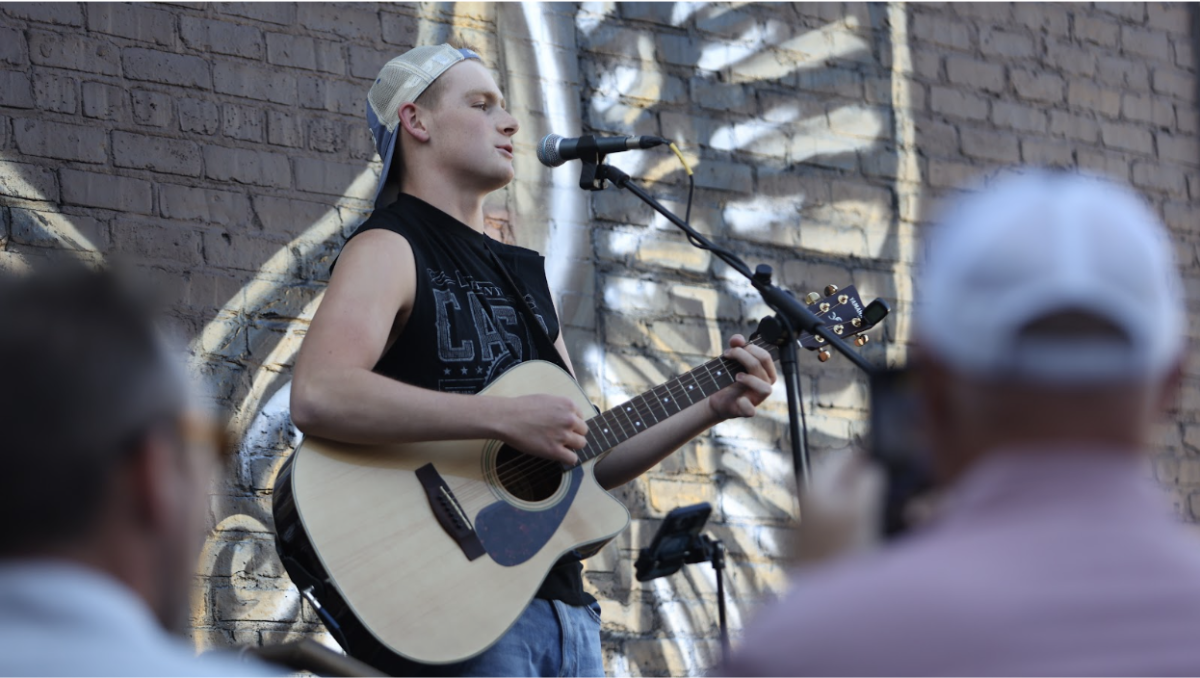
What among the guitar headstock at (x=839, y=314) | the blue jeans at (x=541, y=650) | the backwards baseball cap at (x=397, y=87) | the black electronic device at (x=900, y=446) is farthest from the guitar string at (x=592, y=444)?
the black electronic device at (x=900, y=446)

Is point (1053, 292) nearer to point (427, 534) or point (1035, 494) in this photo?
point (1035, 494)

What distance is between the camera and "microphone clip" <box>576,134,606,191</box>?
2.97m

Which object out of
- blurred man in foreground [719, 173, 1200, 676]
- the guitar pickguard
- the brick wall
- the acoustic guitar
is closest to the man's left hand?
the acoustic guitar

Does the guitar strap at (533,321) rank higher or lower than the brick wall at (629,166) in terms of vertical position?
lower

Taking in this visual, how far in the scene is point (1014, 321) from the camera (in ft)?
3.26

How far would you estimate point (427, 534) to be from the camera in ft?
8.43

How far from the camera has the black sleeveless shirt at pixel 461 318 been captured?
271cm

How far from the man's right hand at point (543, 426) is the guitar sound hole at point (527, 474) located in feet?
0.23

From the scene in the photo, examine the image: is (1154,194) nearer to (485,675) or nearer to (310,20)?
(310,20)

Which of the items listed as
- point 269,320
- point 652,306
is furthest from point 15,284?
point 652,306

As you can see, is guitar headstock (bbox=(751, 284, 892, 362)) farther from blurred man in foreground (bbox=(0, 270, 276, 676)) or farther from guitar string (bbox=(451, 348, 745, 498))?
blurred man in foreground (bbox=(0, 270, 276, 676))

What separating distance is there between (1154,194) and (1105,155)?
26 cm

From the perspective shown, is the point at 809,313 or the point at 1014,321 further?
the point at 809,313

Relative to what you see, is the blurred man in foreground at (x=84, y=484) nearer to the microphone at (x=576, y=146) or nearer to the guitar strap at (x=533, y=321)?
the guitar strap at (x=533, y=321)
